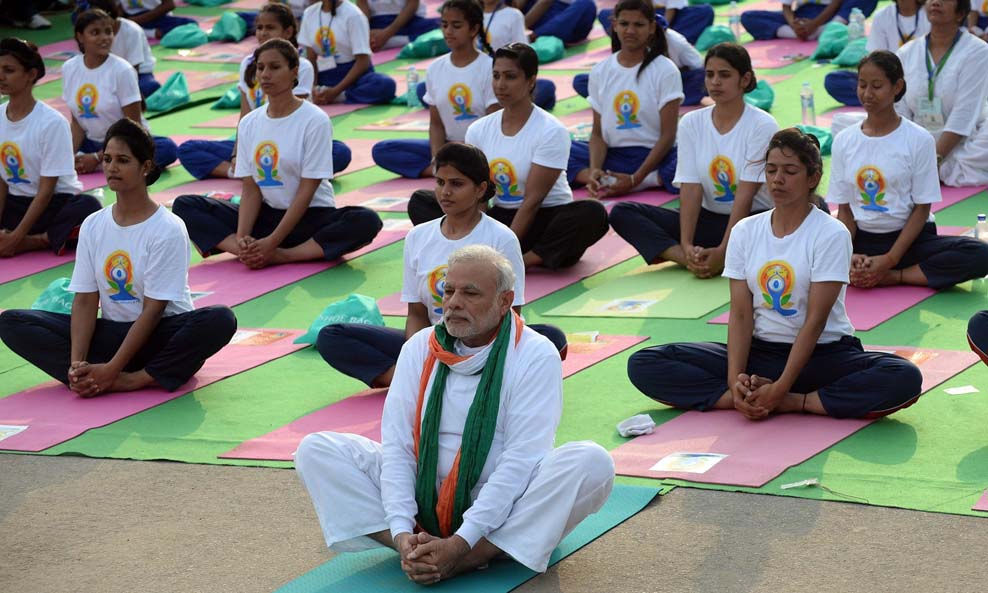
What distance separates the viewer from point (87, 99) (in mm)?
9867

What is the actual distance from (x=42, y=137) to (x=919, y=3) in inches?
216

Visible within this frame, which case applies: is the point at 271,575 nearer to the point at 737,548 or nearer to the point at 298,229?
the point at 737,548

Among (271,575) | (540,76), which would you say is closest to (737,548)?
(271,575)

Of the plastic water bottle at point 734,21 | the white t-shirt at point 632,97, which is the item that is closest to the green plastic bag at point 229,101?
the plastic water bottle at point 734,21

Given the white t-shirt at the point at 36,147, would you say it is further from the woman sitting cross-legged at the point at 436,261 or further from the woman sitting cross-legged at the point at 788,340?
the woman sitting cross-legged at the point at 788,340

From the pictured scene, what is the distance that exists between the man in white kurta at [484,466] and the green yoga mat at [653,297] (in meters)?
2.59

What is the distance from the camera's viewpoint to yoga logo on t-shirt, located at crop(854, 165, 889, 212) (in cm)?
676

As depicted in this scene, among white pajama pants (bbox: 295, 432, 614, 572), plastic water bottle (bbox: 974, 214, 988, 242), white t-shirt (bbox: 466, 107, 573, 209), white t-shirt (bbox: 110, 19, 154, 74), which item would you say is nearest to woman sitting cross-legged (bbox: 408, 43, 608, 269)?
white t-shirt (bbox: 466, 107, 573, 209)

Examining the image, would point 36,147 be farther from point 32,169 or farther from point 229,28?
point 229,28

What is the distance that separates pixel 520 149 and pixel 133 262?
2.08 m

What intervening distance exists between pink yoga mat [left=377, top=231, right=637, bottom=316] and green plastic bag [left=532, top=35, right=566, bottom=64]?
5.24 metres

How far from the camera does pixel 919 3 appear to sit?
9.78 meters

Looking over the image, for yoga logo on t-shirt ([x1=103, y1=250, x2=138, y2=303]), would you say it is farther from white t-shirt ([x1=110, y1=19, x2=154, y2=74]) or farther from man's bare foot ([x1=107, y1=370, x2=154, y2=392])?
white t-shirt ([x1=110, y1=19, x2=154, y2=74])


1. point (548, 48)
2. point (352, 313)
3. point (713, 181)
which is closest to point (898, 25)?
point (713, 181)
